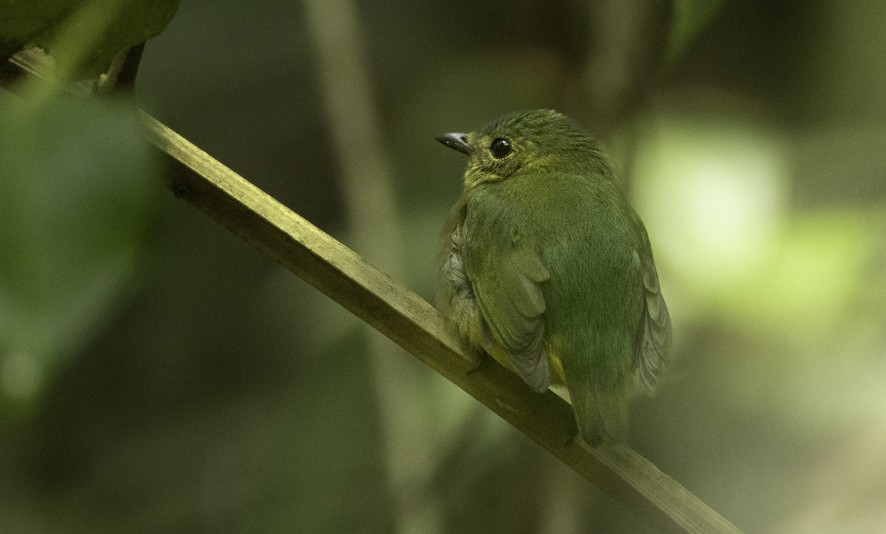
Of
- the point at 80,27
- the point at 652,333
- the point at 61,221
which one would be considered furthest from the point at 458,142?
the point at 61,221

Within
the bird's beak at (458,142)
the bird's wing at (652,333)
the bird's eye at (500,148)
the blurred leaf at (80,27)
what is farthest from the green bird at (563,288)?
the blurred leaf at (80,27)

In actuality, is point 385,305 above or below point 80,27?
A: below

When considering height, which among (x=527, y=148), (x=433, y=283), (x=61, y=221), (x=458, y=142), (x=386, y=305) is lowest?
(x=433, y=283)

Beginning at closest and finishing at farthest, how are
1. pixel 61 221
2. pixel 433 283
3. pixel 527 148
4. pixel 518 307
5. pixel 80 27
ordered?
pixel 61 221, pixel 80 27, pixel 518 307, pixel 527 148, pixel 433 283

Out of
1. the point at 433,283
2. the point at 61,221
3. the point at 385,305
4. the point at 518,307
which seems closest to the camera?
the point at 61,221

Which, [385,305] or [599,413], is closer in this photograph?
[385,305]

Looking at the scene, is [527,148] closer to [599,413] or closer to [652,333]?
[652,333]

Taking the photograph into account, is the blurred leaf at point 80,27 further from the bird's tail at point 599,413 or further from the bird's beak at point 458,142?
the bird's beak at point 458,142
